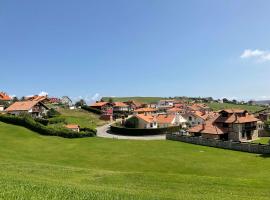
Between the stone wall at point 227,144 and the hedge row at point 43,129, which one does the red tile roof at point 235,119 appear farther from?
the hedge row at point 43,129

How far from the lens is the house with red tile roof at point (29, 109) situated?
10225cm

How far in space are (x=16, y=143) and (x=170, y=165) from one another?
29.4 meters

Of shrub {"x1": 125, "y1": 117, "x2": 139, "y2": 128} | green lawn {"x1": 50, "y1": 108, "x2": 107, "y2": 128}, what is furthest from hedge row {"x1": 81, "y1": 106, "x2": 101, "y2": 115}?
shrub {"x1": 125, "y1": 117, "x2": 139, "y2": 128}

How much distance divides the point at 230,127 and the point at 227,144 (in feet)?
47.7

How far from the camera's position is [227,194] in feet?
74.7

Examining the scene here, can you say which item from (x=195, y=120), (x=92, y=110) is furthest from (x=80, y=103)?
(x=195, y=120)

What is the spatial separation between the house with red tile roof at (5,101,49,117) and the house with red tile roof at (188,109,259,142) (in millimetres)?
50976

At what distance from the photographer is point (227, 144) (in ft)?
207

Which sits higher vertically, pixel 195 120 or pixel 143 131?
pixel 195 120

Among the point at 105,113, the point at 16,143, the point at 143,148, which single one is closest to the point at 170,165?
the point at 143,148

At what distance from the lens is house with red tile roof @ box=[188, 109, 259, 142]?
74062 mm

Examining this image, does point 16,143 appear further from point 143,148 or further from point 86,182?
point 86,182

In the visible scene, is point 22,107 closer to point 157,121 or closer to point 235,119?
point 157,121

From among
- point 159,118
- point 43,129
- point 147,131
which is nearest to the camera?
point 43,129
